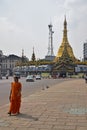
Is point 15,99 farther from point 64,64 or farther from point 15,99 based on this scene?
point 64,64

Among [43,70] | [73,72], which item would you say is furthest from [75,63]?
[43,70]

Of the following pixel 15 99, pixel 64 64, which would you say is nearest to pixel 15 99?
pixel 15 99

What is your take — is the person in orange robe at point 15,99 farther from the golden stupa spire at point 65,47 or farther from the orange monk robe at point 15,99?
the golden stupa spire at point 65,47

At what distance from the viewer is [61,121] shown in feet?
34.3

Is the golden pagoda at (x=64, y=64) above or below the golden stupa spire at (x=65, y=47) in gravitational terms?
below

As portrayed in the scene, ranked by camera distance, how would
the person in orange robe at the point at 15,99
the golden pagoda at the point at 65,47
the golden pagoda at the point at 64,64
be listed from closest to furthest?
1. the person in orange robe at the point at 15,99
2. the golden pagoda at the point at 64,64
3. the golden pagoda at the point at 65,47

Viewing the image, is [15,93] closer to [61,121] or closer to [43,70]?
[61,121]

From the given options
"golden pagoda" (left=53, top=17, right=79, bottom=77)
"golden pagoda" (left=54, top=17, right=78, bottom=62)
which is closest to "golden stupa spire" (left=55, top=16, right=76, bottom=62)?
"golden pagoda" (left=54, top=17, right=78, bottom=62)

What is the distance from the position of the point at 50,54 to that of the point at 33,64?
36.5m

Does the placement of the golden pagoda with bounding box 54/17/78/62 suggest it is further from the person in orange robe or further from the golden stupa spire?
the person in orange robe

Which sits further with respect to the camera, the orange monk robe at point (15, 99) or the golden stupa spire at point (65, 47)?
the golden stupa spire at point (65, 47)

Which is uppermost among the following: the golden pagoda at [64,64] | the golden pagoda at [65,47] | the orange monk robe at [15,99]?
the golden pagoda at [65,47]

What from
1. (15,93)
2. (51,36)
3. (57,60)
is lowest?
(15,93)

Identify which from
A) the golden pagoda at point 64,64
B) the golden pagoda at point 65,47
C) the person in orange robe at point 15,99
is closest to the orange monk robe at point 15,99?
the person in orange robe at point 15,99
